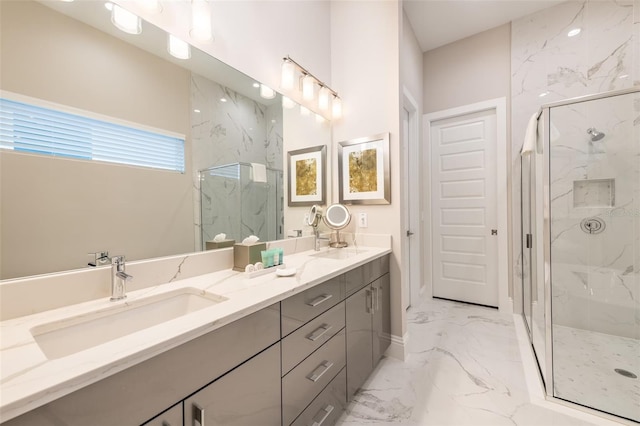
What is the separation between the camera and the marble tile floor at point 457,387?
4.60 ft

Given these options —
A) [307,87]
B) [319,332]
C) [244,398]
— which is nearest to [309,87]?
[307,87]

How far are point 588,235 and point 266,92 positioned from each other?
261 cm

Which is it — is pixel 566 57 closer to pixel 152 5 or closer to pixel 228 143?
pixel 228 143

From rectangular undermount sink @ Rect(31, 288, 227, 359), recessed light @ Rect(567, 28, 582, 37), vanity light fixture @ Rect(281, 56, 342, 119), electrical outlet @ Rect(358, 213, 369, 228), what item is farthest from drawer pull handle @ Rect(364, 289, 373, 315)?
recessed light @ Rect(567, 28, 582, 37)

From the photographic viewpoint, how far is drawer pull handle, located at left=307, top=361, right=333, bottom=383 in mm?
1092

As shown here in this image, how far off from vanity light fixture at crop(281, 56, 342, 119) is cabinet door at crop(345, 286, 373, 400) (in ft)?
4.83

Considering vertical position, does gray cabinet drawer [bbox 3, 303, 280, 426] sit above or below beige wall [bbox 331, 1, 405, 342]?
below

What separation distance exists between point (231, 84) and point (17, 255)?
1166 mm

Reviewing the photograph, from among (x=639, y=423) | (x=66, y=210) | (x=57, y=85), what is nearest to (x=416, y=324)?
(x=639, y=423)

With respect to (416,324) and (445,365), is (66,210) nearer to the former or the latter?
(445,365)

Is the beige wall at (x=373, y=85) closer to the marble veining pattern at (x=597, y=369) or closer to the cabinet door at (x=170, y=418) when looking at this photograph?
the marble veining pattern at (x=597, y=369)

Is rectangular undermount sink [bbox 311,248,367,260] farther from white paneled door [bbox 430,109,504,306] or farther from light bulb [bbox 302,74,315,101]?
white paneled door [bbox 430,109,504,306]

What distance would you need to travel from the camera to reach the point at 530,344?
2.14 metres

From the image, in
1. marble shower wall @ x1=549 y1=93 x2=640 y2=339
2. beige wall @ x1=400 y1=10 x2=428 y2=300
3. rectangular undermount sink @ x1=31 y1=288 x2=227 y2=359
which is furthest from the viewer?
beige wall @ x1=400 y1=10 x2=428 y2=300
